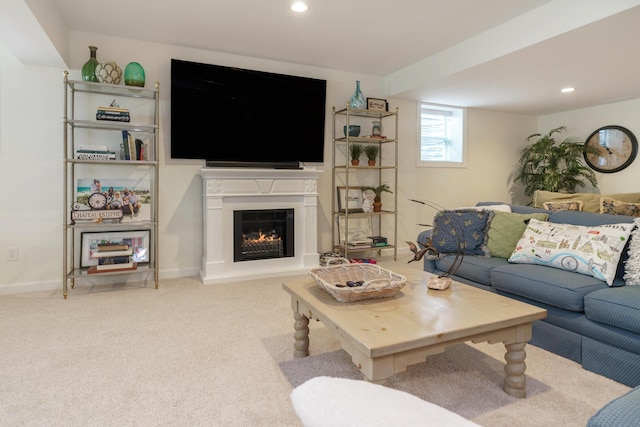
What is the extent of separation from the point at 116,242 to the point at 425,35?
11.3 ft

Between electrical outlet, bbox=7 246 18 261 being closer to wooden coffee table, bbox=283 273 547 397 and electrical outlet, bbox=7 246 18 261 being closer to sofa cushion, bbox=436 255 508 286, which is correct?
wooden coffee table, bbox=283 273 547 397

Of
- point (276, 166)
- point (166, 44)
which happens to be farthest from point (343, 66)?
point (166, 44)

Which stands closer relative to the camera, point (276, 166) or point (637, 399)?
point (637, 399)

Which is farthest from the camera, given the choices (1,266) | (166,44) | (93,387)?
(166,44)

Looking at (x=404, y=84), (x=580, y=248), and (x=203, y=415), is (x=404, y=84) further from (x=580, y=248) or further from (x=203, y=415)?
(x=203, y=415)

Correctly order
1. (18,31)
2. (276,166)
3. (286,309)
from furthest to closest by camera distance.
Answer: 1. (276,166)
2. (286,309)
3. (18,31)

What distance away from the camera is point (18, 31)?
Answer: 2.70m

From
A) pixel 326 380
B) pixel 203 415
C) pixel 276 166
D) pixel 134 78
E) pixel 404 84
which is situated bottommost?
pixel 203 415

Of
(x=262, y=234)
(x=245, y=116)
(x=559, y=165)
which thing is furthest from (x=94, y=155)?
(x=559, y=165)

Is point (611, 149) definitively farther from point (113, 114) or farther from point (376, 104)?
point (113, 114)

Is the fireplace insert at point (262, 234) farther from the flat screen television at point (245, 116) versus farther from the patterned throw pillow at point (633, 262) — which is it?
the patterned throw pillow at point (633, 262)

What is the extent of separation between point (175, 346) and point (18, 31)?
8.03ft

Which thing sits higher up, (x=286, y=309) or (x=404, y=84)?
(x=404, y=84)

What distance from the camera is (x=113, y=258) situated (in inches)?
137
